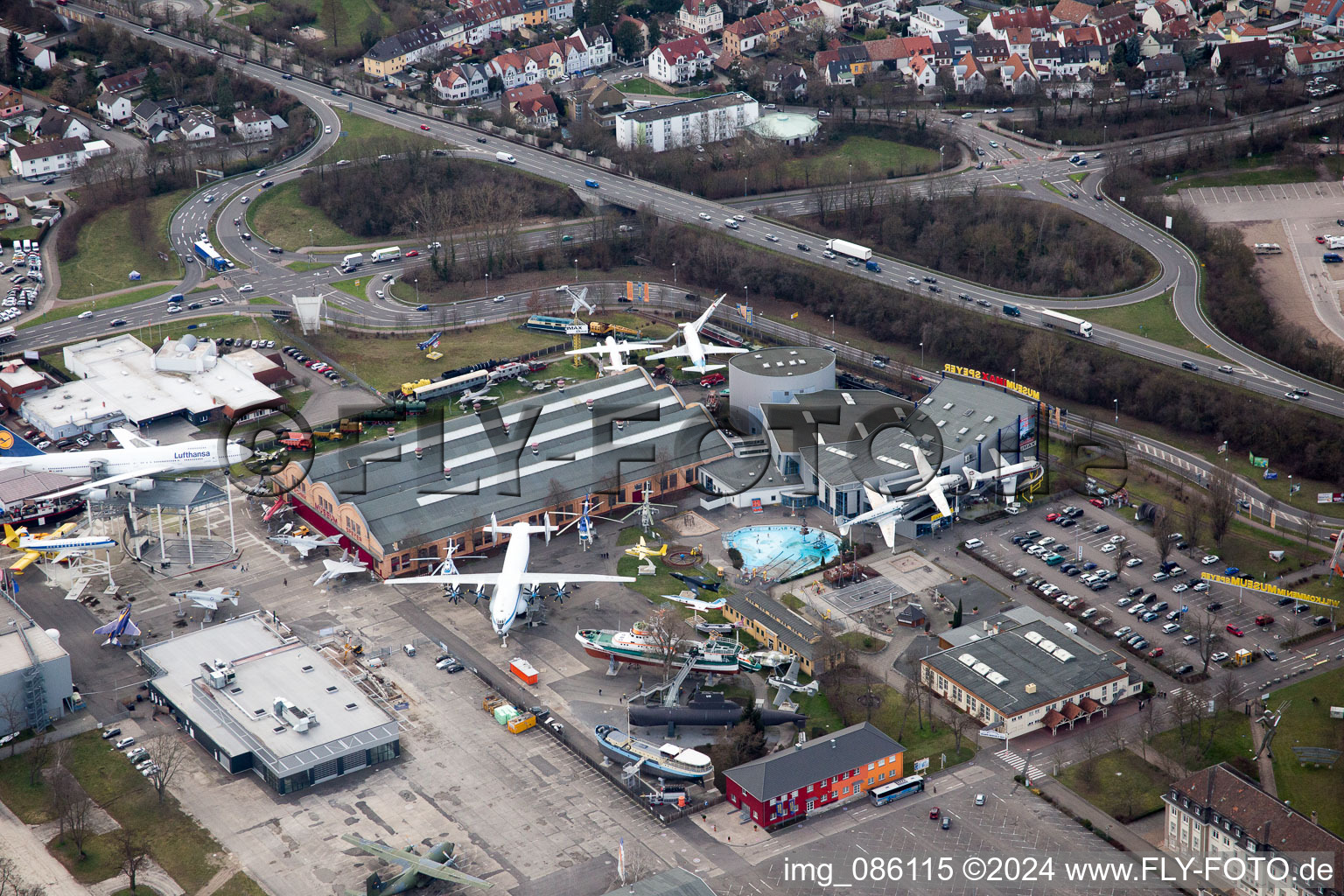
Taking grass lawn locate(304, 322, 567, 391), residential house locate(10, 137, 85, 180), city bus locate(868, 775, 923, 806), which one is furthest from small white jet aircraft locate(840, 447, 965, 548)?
residential house locate(10, 137, 85, 180)

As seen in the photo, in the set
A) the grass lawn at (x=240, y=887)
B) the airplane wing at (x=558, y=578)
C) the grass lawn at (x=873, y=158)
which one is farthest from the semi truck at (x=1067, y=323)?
the grass lawn at (x=240, y=887)

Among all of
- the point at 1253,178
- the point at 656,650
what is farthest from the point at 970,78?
the point at 656,650

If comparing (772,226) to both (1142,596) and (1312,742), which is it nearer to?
(1142,596)

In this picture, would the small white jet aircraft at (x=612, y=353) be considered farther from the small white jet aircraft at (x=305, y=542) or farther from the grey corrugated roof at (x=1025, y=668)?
the grey corrugated roof at (x=1025, y=668)

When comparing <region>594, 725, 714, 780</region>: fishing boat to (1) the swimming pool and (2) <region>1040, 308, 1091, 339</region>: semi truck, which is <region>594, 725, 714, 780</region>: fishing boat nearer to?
(1) the swimming pool

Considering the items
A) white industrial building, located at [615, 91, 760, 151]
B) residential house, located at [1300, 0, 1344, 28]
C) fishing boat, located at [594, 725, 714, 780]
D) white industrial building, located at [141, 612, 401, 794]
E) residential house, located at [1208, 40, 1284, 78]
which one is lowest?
fishing boat, located at [594, 725, 714, 780]

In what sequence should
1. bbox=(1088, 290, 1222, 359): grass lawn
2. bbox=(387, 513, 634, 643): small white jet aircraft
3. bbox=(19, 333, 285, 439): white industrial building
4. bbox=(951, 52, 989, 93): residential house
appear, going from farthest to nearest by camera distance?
bbox=(951, 52, 989, 93): residential house, bbox=(1088, 290, 1222, 359): grass lawn, bbox=(19, 333, 285, 439): white industrial building, bbox=(387, 513, 634, 643): small white jet aircraft
